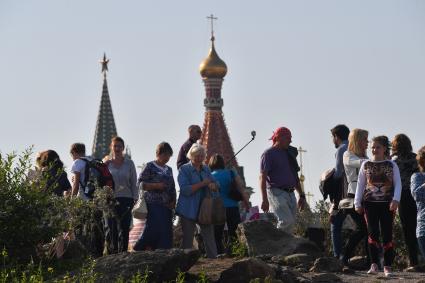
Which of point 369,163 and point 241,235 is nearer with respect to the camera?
point 369,163

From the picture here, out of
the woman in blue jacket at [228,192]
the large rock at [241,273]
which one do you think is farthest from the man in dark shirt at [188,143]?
the large rock at [241,273]

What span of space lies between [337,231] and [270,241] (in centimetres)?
64

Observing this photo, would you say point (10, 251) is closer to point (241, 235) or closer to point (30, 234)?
point (30, 234)

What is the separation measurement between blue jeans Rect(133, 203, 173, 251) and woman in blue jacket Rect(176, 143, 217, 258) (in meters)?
0.13

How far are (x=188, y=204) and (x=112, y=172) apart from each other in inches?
39.5

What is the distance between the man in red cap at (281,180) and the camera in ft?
49.5

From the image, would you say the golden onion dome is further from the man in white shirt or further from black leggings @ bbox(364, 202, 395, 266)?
black leggings @ bbox(364, 202, 395, 266)

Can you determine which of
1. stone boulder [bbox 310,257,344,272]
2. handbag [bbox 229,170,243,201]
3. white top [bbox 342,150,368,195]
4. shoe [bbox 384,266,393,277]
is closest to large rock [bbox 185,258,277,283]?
stone boulder [bbox 310,257,344,272]

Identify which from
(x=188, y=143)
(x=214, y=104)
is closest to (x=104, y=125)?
(x=214, y=104)

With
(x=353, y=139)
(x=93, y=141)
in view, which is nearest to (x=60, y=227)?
(x=353, y=139)

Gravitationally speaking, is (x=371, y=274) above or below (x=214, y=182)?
below

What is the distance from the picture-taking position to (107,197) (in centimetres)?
1469

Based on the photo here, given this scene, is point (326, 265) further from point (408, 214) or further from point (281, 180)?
point (281, 180)

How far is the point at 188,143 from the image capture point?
1619 centimetres
